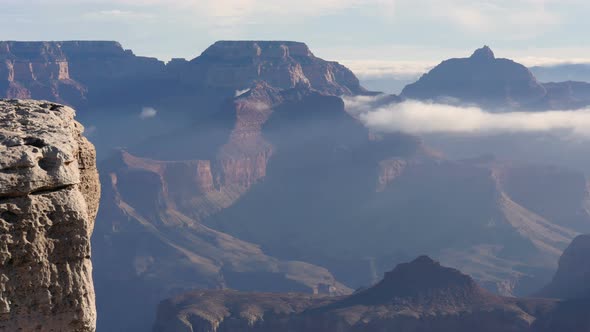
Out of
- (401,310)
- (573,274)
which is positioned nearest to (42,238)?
(401,310)

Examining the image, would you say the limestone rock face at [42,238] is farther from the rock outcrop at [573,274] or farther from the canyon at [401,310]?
the rock outcrop at [573,274]

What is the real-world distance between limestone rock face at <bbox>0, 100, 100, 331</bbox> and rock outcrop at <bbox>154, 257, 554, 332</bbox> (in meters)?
93.6

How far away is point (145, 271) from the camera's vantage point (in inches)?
7131

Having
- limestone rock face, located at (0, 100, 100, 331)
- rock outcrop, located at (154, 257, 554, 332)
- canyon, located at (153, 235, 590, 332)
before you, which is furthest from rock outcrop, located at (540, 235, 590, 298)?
limestone rock face, located at (0, 100, 100, 331)

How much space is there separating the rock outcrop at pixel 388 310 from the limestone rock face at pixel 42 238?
307 ft

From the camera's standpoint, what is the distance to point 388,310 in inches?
4119

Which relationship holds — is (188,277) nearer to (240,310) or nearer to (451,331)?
(240,310)

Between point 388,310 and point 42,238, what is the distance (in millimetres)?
98521

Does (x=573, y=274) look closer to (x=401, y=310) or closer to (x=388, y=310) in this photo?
(x=401, y=310)

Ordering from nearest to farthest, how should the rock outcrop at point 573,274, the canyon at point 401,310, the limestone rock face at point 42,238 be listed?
1. the limestone rock face at point 42,238
2. the canyon at point 401,310
3. the rock outcrop at point 573,274

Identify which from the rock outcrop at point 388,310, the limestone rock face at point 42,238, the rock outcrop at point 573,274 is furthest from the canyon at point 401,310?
the limestone rock face at point 42,238

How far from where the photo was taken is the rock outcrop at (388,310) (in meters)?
101

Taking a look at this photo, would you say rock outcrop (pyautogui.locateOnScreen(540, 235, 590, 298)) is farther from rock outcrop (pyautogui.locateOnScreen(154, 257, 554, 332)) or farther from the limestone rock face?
the limestone rock face

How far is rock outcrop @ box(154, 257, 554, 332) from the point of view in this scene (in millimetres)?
101438
